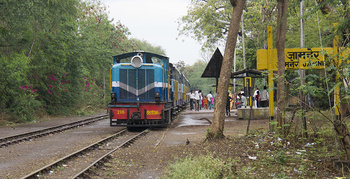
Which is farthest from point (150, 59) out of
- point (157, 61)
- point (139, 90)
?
point (139, 90)

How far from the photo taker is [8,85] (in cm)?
2053

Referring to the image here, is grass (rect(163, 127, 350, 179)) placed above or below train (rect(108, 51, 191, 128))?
below

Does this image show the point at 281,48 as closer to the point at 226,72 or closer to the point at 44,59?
the point at 226,72

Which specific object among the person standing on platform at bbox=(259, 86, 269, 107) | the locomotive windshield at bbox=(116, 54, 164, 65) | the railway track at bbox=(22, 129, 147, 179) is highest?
the locomotive windshield at bbox=(116, 54, 164, 65)

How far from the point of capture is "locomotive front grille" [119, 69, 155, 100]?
51.7 ft

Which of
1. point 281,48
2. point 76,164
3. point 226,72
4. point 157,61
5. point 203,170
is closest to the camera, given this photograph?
point 203,170

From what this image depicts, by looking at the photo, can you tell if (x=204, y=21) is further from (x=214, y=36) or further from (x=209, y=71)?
(x=209, y=71)

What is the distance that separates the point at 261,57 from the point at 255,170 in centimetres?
586

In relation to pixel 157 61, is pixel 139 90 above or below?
below

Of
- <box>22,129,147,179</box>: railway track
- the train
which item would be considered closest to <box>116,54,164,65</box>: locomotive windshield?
the train

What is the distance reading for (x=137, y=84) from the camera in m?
15.8

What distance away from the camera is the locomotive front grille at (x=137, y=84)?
15.8 metres

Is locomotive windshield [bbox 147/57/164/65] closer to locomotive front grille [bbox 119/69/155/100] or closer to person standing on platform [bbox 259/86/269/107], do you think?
locomotive front grille [bbox 119/69/155/100]

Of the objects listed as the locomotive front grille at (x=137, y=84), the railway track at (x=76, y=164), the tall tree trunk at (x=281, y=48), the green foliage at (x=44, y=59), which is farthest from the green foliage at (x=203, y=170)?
the green foliage at (x=44, y=59)
